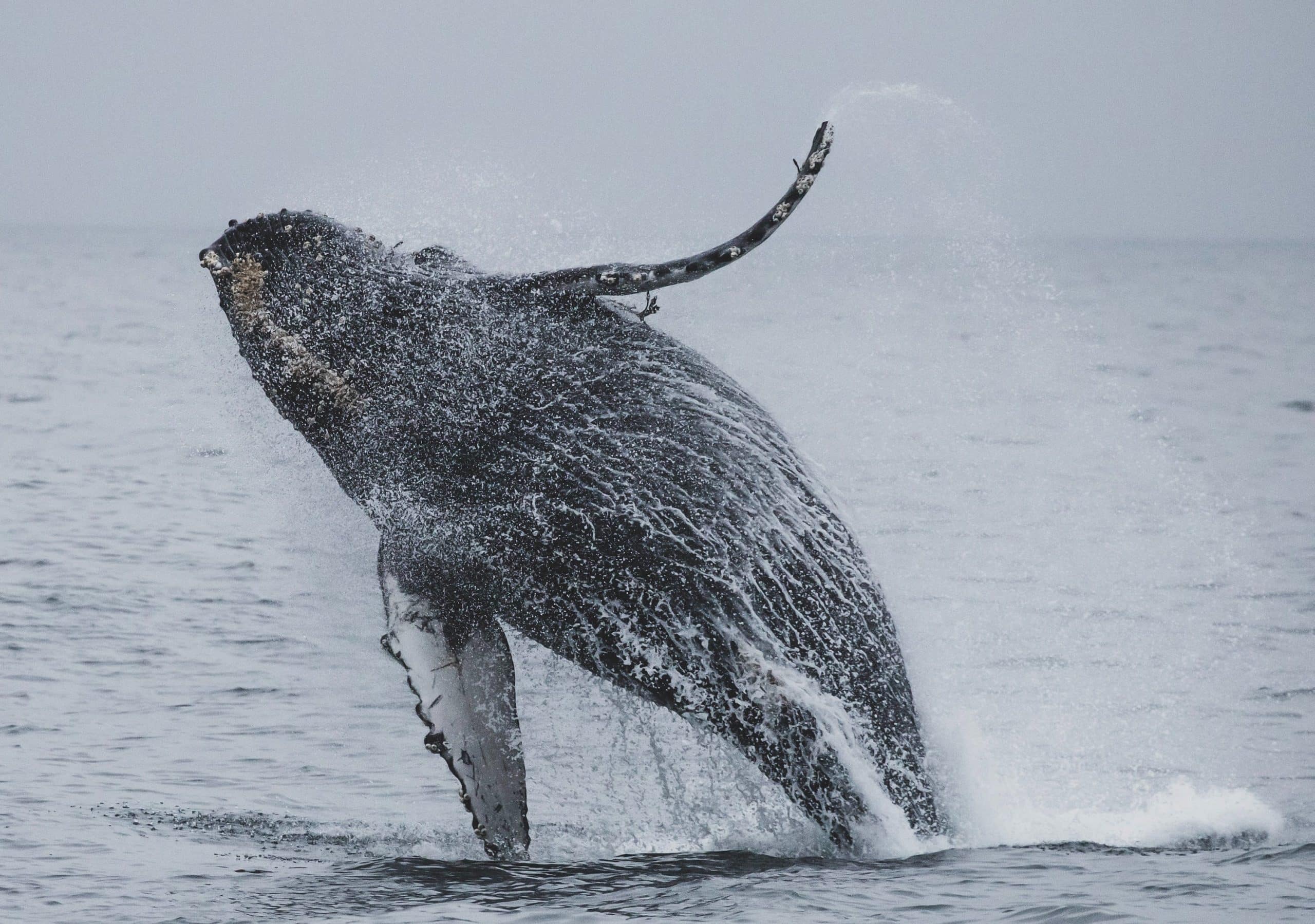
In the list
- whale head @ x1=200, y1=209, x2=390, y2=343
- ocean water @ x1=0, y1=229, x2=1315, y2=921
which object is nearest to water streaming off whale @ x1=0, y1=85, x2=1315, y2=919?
ocean water @ x1=0, y1=229, x2=1315, y2=921

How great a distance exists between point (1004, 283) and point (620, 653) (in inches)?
3787

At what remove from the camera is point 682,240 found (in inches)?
4705

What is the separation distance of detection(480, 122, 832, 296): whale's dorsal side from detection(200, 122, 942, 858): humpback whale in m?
0.02

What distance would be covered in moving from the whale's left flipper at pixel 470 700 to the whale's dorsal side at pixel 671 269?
6.45ft

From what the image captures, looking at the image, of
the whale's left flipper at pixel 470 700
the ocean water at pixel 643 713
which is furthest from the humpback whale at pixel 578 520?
the ocean water at pixel 643 713

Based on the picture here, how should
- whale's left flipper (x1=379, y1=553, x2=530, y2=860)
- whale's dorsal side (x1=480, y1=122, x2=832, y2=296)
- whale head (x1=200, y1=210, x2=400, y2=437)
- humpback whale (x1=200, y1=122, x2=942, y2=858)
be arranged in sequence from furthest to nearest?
whale head (x1=200, y1=210, x2=400, y2=437)
whale's left flipper (x1=379, y1=553, x2=530, y2=860)
humpback whale (x1=200, y1=122, x2=942, y2=858)
whale's dorsal side (x1=480, y1=122, x2=832, y2=296)

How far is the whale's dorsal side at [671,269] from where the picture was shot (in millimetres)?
9078

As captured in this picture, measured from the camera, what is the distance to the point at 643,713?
10.5 metres

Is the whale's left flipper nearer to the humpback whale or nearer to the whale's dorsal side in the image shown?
the humpback whale

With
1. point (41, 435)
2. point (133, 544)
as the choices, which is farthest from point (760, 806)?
point (41, 435)

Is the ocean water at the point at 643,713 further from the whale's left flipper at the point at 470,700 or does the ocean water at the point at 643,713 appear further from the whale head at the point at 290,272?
the whale head at the point at 290,272

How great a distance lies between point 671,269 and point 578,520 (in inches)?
59.8

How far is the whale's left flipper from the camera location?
989 centimetres

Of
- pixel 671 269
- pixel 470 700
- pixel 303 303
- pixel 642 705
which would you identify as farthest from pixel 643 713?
pixel 303 303
